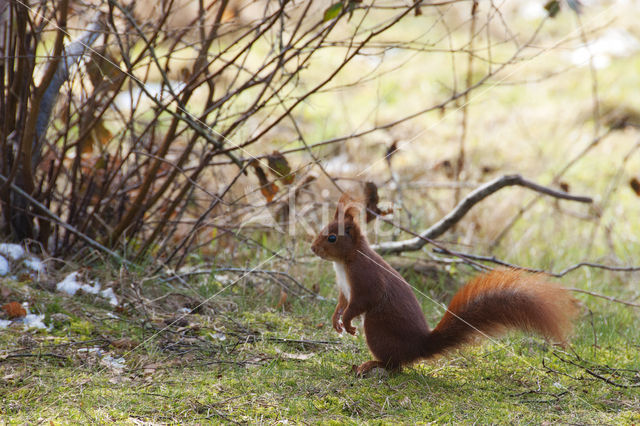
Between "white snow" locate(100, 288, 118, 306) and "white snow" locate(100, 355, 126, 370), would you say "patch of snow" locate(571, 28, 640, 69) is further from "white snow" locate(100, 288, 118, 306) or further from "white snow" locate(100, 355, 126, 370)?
"white snow" locate(100, 355, 126, 370)

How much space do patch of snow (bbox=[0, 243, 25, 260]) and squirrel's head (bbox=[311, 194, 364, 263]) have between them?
1.50 meters

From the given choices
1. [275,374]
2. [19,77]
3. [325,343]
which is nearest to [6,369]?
[275,374]

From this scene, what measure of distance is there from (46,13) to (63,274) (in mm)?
1253

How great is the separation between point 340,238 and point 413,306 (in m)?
0.34

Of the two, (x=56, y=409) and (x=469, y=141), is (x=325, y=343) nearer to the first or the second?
(x=56, y=409)

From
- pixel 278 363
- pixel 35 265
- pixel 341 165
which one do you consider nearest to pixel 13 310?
pixel 35 265

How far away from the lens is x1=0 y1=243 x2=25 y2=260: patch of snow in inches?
122

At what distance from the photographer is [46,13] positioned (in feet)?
10.8

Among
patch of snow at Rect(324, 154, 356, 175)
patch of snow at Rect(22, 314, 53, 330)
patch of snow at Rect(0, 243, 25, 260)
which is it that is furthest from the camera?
patch of snow at Rect(324, 154, 356, 175)

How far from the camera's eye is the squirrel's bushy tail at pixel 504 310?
213cm

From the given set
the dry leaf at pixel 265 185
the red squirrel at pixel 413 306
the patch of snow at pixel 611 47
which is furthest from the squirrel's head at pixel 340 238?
the patch of snow at pixel 611 47

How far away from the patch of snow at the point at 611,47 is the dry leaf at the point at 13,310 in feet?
24.6

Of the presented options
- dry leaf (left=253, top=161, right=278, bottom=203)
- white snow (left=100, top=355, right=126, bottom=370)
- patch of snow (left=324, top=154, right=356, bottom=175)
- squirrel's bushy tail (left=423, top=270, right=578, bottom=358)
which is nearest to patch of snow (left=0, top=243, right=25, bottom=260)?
white snow (left=100, top=355, right=126, bottom=370)

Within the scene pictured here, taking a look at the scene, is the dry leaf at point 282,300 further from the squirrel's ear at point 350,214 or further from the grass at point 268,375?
the squirrel's ear at point 350,214
